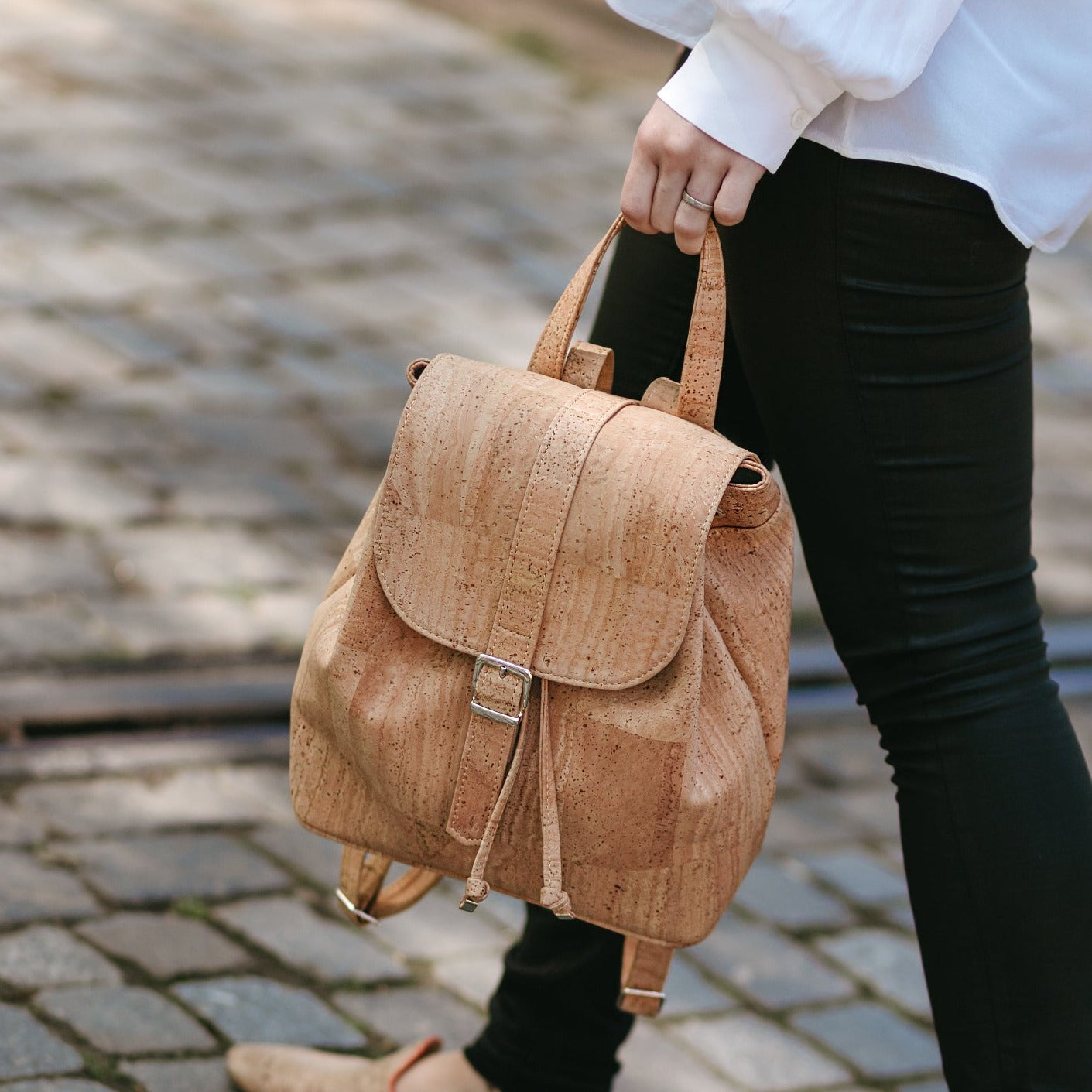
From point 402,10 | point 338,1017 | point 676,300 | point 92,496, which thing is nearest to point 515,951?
point 338,1017

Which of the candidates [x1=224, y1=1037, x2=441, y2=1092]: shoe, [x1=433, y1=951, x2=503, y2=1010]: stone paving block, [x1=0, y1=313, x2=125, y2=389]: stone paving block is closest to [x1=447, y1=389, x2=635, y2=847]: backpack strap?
[x1=224, y1=1037, x2=441, y2=1092]: shoe

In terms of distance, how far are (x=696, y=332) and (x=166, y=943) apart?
1.19 m

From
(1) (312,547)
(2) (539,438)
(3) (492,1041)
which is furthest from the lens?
(1) (312,547)

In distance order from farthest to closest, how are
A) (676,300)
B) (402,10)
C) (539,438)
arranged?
1. (402,10)
2. (676,300)
3. (539,438)

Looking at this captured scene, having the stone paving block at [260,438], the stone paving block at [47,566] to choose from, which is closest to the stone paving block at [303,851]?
the stone paving block at [47,566]

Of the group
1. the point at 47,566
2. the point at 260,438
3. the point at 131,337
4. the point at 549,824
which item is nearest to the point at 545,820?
the point at 549,824

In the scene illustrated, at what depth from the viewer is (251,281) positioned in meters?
4.49

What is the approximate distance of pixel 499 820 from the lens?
1571 millimetres

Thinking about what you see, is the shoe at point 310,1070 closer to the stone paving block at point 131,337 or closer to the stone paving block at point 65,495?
the stone paving block at point 65,495

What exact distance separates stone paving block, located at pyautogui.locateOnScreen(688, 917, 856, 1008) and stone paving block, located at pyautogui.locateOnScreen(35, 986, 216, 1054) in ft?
2.49

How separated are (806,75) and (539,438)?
0.39 metres

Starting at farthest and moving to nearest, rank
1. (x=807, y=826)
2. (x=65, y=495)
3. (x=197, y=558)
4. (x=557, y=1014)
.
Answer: (x=65, y=495), (x=197, y=558), (x=807, y=826), (x=557, y=1014)

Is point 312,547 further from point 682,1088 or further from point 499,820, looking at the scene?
point 499,820

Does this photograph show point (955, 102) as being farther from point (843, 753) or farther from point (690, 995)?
point (843, 753)
